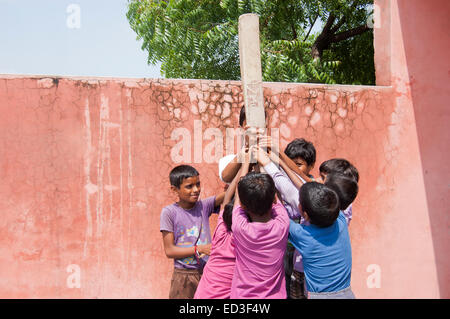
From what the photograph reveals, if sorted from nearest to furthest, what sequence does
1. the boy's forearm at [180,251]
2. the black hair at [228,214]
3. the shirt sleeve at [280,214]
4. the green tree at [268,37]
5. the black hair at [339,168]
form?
the shirt sleeve at [280,214] < the black hair at [228,214] < the boy's forearm at [180,251] < the black hair at [339,168] < the green tree at [268,37]

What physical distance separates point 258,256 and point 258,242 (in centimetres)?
7

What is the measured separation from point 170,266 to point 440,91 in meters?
3.16

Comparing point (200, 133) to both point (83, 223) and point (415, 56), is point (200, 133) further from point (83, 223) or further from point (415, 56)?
point (415, 56)

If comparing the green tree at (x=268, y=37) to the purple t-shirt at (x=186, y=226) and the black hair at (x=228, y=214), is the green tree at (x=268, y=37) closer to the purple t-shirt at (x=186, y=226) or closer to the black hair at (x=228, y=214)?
the purple t-shirt at (x=186, y=226)

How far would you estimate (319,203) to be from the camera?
6.25 ft

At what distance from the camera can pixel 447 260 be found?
385 centimetres

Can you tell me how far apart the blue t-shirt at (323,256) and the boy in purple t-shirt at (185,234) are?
637mm

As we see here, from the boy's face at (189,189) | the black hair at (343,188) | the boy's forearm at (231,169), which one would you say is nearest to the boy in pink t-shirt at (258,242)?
the boy's forearm at (231,169)

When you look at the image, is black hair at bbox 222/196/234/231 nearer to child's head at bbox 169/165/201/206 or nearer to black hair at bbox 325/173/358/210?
child's head at bbox 169/165/201/206

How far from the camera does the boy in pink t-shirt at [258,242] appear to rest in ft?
6.17

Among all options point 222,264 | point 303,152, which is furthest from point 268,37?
point 222,264

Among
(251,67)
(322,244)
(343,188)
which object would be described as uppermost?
(251,67)

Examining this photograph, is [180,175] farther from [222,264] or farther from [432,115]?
[432,115]

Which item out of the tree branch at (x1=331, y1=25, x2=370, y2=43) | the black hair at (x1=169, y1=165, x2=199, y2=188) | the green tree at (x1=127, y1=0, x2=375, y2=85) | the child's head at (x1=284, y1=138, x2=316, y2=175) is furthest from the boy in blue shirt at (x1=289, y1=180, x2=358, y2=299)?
the tree branch at (x1=331, y1=25, x2=370, y2=43)
